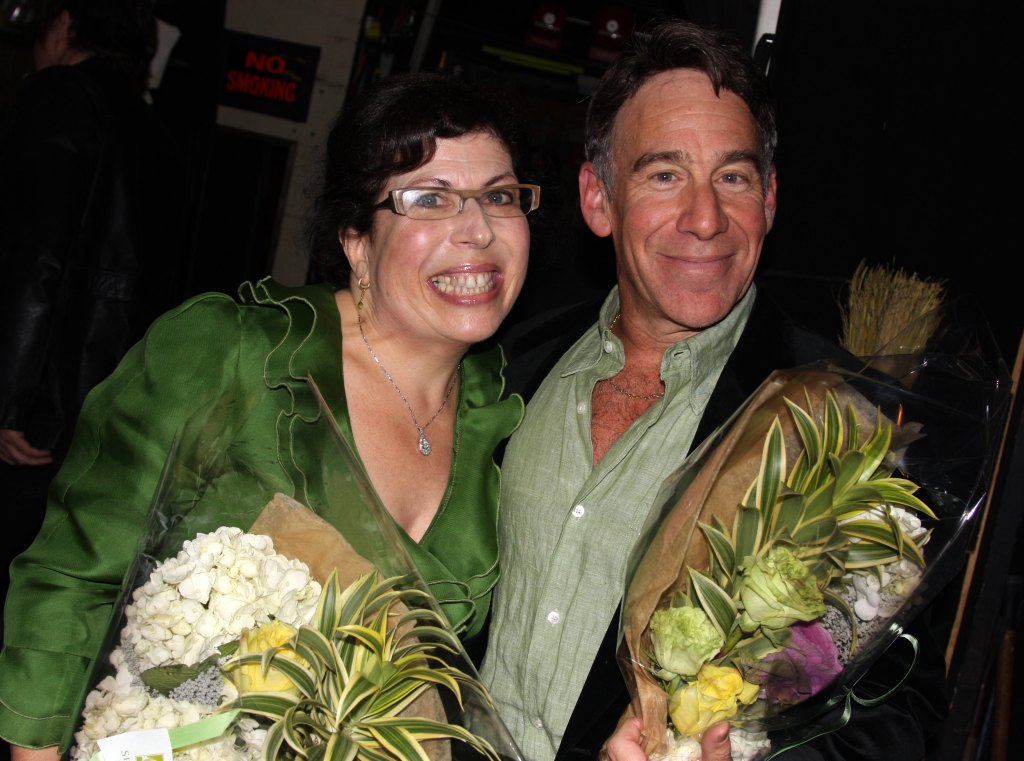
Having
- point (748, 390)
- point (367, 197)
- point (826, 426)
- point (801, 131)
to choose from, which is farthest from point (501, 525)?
point (801, 131)

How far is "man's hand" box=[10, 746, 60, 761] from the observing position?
172 centimetres

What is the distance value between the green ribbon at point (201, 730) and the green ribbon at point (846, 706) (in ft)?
2.79

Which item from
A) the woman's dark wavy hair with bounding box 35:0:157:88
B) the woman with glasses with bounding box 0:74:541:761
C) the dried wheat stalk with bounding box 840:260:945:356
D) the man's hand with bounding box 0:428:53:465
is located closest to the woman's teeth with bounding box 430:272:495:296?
the woman with glasses with bounding box 0:74:541:761

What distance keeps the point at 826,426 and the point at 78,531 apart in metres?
1.26

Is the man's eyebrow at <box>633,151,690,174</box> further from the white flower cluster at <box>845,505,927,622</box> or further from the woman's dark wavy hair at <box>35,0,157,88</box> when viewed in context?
the woman's dark wavy hair at <box>35,0,157,88</box>

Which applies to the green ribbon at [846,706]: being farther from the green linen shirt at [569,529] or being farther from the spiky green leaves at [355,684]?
Result: the spiky green leaves at [355,684]

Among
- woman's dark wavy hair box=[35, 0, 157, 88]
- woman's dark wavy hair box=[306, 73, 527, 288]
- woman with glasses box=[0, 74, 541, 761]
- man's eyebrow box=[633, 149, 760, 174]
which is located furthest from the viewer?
woman's dark wavy hair box=[35, 0, 157, 88]

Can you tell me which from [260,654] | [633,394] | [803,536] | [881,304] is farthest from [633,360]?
[260,654]

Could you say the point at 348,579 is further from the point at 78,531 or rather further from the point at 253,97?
the point at 253,97

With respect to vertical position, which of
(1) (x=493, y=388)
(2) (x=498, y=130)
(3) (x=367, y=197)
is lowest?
(1) (x=493, y=388)

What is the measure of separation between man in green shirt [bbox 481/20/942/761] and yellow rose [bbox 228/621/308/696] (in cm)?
71

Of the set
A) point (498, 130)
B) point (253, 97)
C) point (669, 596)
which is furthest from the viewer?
point (253, 97)

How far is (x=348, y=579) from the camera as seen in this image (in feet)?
4.34

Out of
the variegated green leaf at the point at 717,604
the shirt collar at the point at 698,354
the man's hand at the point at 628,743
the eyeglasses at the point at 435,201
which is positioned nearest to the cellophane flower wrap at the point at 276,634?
the man's hand at the point at 628,743
